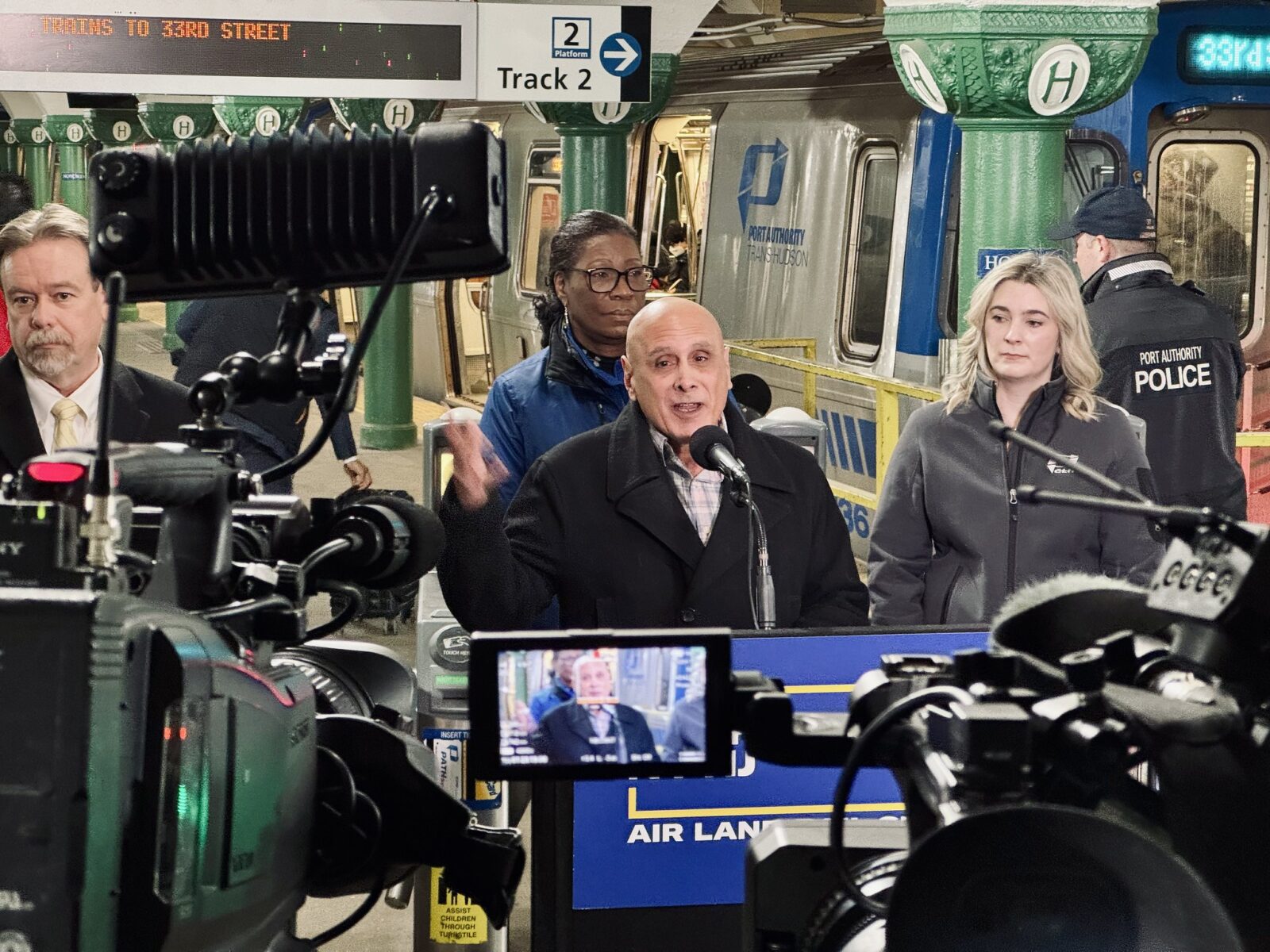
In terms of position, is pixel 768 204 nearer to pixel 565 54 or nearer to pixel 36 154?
pixel 565 54

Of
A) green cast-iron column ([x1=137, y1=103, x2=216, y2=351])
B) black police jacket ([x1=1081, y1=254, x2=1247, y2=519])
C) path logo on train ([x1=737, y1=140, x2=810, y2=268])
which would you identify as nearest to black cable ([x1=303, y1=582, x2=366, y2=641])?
black police jacket ([x1=1081, y1=254, x2=1247, y2=519])

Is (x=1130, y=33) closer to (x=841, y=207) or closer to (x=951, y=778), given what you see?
(x=841, y=207)

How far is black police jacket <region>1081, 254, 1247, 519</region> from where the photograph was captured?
6273mm

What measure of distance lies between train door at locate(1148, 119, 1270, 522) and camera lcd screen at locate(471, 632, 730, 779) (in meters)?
7.73

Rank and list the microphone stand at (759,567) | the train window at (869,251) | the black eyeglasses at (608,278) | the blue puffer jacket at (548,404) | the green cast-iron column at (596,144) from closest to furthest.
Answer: the microphone stand at (759,567), the blue puffer jacket at (548,404), the black eyeglasses at (608,278), the green cast-iron column at (596,144), the train window at (869,251)

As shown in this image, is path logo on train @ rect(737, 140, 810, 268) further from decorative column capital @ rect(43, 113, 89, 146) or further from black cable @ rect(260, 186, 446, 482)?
decorative column capital @ rect(43, 113, 89, 146)

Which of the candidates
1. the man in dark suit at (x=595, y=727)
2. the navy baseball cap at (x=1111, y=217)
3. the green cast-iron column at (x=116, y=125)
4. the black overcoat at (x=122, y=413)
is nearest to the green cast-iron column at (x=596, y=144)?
the navy baseball cap at (x=1111, y=217)

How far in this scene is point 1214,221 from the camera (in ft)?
30.2

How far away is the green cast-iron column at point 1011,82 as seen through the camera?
6.05 meters

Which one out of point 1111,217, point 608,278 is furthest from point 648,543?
point 1111,217

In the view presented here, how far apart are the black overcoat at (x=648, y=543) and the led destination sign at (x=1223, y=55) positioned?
17.4 feet

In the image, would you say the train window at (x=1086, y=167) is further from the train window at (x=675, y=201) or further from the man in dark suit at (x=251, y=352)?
the train window at (x=675, y=201)

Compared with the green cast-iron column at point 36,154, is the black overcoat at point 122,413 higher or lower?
lower

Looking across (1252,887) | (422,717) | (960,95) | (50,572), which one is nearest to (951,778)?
(1252,887)
